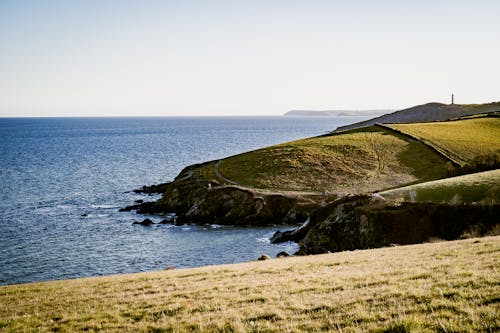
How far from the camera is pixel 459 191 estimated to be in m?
44.0

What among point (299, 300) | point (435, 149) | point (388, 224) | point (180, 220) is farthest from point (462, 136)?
point (299, 300)

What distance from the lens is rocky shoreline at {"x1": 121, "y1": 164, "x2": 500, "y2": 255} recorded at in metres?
39.0

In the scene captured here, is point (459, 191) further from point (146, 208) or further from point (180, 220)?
point (146, 208)

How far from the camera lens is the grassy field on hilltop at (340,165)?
7050cm

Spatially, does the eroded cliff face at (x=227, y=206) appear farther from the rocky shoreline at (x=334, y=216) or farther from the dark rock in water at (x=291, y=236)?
the dark rock in water at (x=291, y=236)

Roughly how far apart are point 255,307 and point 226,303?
57.2 inches

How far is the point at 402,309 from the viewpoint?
36.3 feet

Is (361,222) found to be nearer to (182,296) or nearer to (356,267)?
(356,267)

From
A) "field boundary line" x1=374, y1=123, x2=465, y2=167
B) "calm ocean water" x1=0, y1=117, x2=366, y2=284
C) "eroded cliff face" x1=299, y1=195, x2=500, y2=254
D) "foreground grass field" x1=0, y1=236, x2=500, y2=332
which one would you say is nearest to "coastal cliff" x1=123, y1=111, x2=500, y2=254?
"eroded cliff face" x1=299, y1=195, x2=500, y2=254

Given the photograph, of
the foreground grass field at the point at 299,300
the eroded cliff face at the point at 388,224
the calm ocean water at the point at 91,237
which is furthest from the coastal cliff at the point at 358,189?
the foreground grass field at the point at 299,300

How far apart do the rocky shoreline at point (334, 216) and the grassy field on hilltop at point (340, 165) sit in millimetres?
6976

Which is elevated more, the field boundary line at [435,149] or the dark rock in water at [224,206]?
the field boundary line at [435,149]

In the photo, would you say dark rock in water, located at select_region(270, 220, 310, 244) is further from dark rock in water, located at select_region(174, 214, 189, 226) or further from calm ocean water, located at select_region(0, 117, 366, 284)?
dark rock in water, located at select_region(174, 214, 189, 226)

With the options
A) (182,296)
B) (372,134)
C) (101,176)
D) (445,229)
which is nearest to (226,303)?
(182,296)
